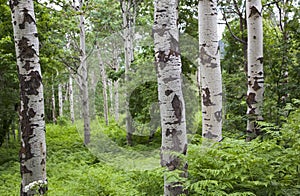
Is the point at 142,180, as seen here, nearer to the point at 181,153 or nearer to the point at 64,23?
the point at 181,153

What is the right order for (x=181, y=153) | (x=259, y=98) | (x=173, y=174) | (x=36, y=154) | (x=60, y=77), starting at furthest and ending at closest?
(x=60, y=77) < (x=259, y=98) < (x=36, y=154) < (x=181, y=153) < (x=173, y=174)

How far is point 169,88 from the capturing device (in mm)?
2787

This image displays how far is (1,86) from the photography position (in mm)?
10539

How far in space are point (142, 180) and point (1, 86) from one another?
8536 millimetres

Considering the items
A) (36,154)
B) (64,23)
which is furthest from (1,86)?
(36,154)

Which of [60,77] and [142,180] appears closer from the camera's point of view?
[142,180]

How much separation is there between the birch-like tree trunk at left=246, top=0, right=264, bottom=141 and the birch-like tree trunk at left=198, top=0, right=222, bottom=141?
112 cm

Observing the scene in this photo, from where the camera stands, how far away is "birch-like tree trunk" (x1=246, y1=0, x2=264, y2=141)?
14.8ft

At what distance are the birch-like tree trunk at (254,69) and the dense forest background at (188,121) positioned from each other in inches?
11.1

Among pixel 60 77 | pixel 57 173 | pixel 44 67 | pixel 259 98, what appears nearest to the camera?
pixel 259 98

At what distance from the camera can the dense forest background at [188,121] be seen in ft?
8.55

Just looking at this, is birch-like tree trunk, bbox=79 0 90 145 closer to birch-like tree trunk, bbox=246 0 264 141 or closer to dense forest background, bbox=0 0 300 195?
dense forest background, bbox=0 0 300 195

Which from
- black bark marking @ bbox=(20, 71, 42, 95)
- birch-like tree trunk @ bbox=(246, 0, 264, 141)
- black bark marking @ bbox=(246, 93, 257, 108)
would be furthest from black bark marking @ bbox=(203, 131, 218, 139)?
black bark marking @ bbox=(20, 71, 42, 95)

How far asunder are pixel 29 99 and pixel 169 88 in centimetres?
179
